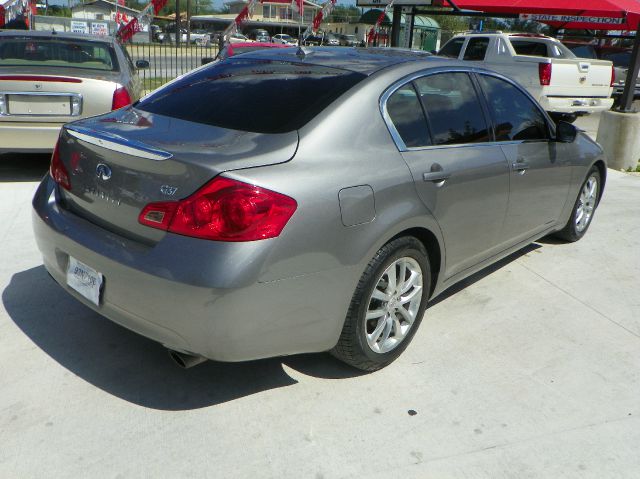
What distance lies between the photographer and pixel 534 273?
15.9 ft

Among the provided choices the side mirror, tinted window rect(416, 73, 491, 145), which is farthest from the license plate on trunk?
the side mirror

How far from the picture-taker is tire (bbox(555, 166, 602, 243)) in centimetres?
531

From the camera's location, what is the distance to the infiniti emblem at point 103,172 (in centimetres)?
283

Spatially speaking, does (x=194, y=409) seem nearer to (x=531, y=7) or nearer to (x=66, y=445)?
(x=66, y=445)

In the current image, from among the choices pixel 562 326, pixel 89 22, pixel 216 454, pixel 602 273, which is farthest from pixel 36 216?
pixel 89 22

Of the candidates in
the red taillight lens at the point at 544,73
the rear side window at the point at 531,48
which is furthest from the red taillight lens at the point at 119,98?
the rear side window at the point at 531,48

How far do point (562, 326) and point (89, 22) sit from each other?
2028 cm

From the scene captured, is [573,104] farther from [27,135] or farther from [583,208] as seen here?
[27,135]

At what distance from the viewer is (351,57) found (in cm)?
369

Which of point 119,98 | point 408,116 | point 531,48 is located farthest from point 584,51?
point 408,116

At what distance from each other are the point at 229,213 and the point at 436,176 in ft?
4.20

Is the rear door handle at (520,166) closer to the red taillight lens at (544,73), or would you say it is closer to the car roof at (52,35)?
the car roof at (52,35)

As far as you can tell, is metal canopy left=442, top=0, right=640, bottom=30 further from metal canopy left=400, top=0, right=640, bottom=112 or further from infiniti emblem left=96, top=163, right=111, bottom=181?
infiniti emblem left=96, top=163, right=111, bottom=181

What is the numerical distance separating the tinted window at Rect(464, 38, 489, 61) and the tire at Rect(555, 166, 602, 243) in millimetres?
9721
